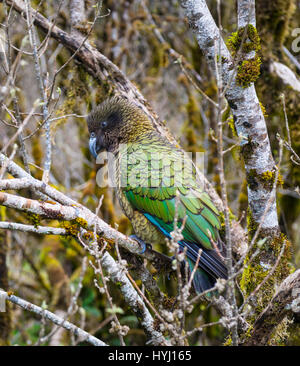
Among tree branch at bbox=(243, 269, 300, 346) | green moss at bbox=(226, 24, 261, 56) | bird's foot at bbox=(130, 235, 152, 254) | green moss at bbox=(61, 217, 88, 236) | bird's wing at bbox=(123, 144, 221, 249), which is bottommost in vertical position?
tree branch at bbox=(243, 269, 300, 346)

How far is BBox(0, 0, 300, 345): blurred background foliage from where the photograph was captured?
623cm

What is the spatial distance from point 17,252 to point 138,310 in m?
5.26

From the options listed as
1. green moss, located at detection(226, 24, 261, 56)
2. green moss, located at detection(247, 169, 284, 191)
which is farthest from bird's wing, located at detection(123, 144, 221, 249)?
green moss, located at detection(226, 24, 261, 56)

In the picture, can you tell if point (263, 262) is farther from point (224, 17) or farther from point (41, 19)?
point (224, 17)

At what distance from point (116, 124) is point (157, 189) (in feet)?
4.30

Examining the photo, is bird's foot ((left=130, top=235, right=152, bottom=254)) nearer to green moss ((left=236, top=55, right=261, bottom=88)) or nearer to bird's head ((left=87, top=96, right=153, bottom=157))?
bird's head ((left=87, top=96, right=153, bottom=157))

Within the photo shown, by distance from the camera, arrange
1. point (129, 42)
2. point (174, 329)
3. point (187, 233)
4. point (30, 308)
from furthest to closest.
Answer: point (129, 42), point (187, 233), point (30, 308), point (174, 329)

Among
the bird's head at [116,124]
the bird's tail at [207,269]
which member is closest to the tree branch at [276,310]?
the bird's tail at [207,269]

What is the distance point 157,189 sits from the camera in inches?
180

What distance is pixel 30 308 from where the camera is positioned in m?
3.44

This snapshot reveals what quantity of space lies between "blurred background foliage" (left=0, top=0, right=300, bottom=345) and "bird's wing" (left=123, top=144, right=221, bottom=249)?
1151 millimetres

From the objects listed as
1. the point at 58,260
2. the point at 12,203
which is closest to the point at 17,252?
the point at 58,260

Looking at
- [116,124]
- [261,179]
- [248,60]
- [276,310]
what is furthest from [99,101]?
[276,310]

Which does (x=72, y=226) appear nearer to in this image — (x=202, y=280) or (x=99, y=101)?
(x=202, y=280)
